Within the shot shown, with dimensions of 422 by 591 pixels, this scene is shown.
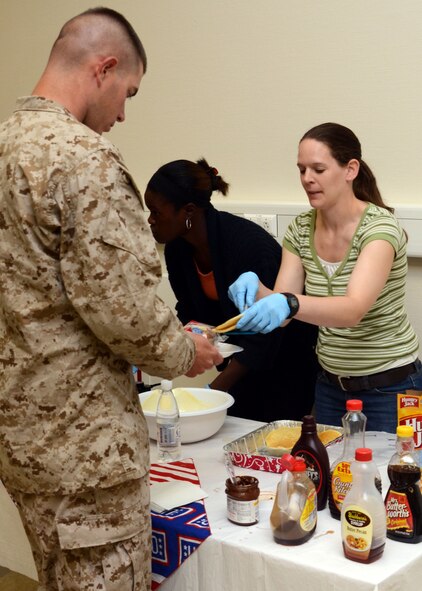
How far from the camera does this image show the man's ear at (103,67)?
1.46 meters

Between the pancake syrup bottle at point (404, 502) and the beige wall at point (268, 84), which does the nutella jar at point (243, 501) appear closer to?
the pancake syrup bottle at point (404, 502)

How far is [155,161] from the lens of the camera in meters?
3.34

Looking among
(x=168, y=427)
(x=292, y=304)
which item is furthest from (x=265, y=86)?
(x=168, y=427)

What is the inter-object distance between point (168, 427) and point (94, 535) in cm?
58

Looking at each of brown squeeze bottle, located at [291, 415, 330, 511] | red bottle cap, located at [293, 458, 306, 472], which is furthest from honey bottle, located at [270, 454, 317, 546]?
brown squeeze bottle, located at [291, 415, 330, 511]

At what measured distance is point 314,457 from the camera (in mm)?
1598

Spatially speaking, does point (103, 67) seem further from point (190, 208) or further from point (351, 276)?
point (190, 208)

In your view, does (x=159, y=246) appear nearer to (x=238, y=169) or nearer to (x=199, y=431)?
(x=238, y=169)

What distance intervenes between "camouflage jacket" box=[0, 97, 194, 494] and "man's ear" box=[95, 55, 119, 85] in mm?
109

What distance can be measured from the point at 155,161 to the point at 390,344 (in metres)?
1.57

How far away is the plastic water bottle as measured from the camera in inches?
77.2

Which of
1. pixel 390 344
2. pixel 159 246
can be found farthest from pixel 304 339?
pixel 159 246

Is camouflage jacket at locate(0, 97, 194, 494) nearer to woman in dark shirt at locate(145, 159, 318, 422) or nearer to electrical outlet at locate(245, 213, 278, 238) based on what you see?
woman in dark shirt at locate(145, 159, 318, 422)

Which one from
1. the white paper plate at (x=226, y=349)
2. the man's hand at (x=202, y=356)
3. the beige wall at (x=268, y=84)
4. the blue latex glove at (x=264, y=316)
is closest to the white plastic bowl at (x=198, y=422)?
the white paper plate at (x=226, y=349)
